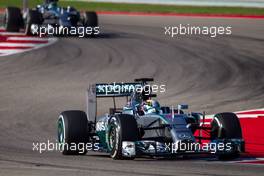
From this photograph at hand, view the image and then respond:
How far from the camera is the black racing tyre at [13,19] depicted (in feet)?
105

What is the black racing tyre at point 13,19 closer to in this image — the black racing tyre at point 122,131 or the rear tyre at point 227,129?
the black racing tyre at point 122,131

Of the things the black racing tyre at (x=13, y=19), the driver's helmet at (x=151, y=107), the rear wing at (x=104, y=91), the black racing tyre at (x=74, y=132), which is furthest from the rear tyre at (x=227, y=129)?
the black racing tyre at (x=13, y=19)

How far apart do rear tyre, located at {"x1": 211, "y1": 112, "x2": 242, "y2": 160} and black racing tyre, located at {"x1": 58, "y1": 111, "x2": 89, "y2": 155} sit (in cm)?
208

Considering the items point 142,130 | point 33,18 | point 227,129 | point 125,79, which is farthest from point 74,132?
point 33,18

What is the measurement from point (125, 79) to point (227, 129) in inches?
418

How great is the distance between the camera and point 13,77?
25062 mm

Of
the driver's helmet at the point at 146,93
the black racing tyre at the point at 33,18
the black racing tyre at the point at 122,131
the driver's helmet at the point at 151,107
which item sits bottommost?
the black racing tyre at the point at 122,131

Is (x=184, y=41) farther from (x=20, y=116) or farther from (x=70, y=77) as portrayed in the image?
(x=20, y=116)

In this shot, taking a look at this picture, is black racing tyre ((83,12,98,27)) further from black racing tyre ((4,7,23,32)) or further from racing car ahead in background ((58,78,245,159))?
racing car ahead in background ((58,78,245,159))

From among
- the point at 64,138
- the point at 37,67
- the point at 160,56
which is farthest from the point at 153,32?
the point at 64,138

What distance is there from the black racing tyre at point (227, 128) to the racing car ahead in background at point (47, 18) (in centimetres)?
1677

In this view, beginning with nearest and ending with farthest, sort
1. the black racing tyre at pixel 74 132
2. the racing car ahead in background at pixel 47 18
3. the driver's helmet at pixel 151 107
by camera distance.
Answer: the black racing tyre at pixel 74 132 → the driver's helmet at pixel 151 107 → the racing car ahead in background at pixel 47 18

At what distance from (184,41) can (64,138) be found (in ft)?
58.1

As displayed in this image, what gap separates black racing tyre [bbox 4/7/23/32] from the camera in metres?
32.0
